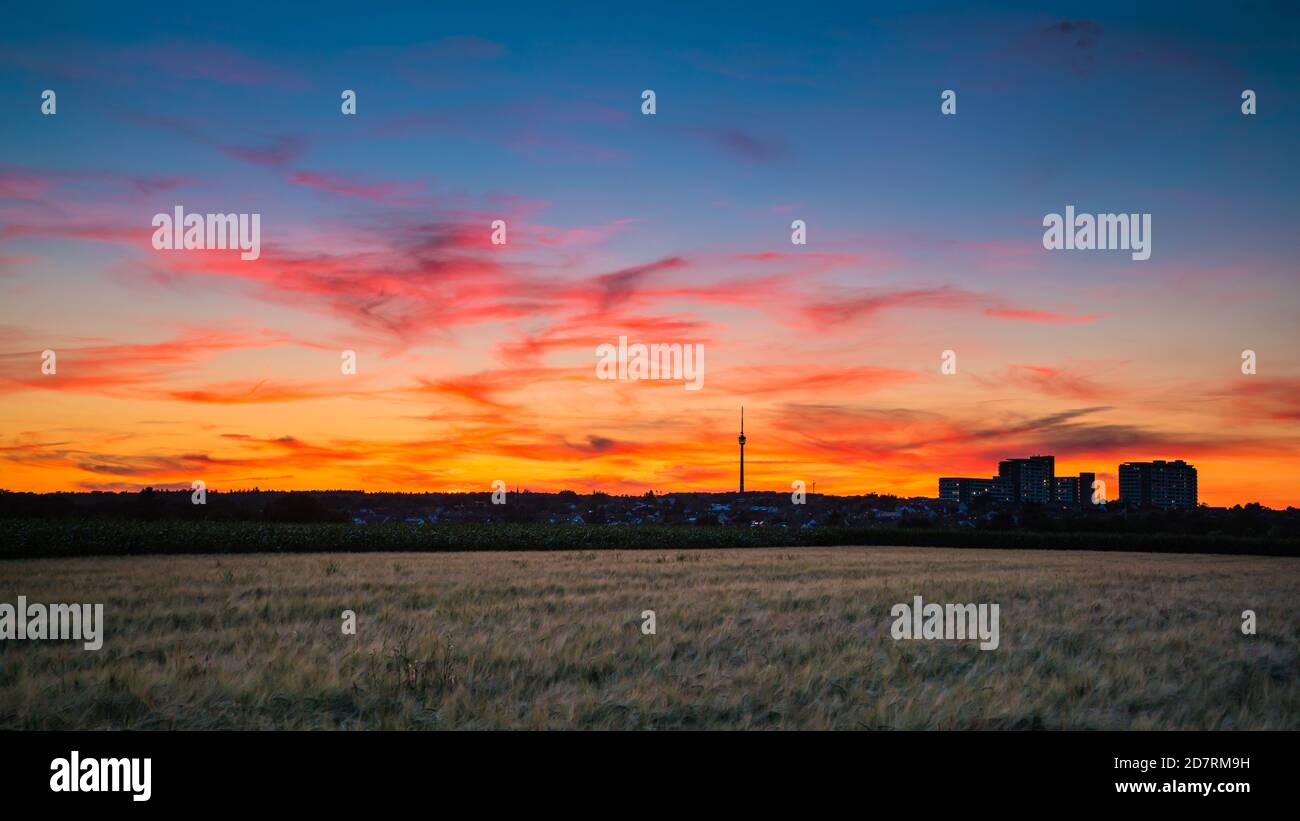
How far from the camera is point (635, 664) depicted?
503 inches

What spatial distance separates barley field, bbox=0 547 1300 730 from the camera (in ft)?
32.4

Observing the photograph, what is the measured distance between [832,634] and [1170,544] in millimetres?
77773

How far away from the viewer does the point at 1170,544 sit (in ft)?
259

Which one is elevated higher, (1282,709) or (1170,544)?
(1282,709)

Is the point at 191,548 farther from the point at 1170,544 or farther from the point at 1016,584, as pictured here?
the point at 1170,544

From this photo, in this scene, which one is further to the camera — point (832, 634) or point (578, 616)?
point (578, 616)

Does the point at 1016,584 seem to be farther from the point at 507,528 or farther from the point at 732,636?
the point at 507,528

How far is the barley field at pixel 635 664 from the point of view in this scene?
9.88m

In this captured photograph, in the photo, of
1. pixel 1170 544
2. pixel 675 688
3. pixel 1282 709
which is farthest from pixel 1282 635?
pixel 1170 544

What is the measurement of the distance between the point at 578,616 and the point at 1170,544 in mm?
78646
